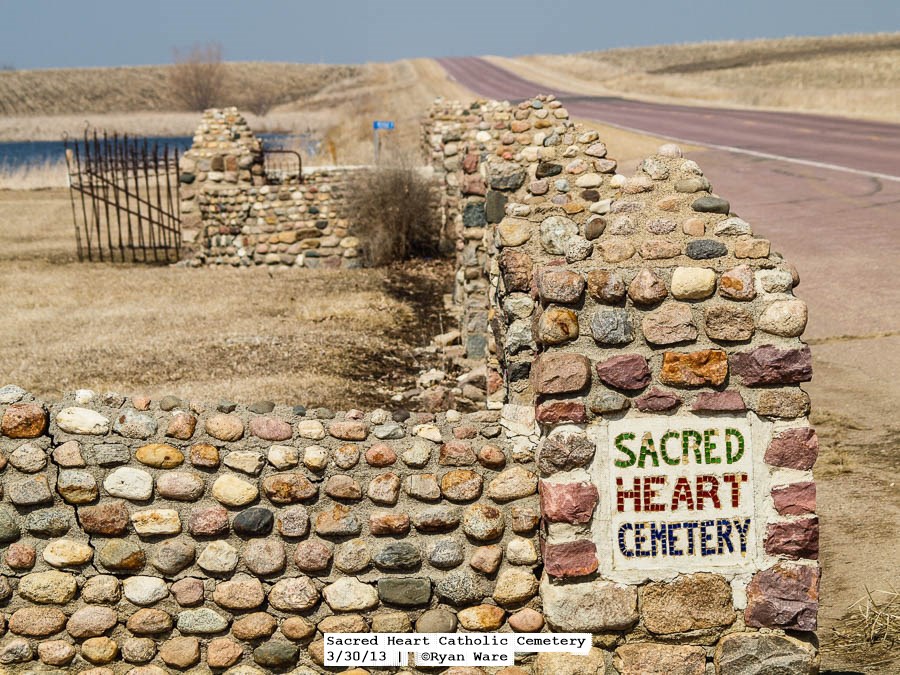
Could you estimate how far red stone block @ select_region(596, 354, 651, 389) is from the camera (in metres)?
3.91

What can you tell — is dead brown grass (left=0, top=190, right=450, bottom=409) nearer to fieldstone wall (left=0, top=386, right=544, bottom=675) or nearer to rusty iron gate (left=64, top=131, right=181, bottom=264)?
rusty iron gate (left=64, top=131, right=181, bottom=264)

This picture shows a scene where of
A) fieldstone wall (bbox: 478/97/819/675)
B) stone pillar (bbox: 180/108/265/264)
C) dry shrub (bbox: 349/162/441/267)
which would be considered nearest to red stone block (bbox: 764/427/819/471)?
fieldstone wall (bbox: 478/97/819/675)

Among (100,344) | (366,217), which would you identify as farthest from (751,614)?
(366,217)

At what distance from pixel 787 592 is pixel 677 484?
1.90 feet

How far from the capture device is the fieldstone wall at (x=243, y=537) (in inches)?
168

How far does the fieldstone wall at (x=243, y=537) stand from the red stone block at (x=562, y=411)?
0.37 m

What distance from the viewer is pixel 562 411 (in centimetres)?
394

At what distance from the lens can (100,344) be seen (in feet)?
34.6

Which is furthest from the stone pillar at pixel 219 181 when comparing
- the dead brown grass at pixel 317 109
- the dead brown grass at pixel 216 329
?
the dead brown grass at pixel 317 109

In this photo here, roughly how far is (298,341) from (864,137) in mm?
16506

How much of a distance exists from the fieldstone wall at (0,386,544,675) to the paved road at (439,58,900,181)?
15133 millimetres

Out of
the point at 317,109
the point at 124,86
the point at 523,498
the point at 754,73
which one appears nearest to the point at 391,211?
the point at 523,498

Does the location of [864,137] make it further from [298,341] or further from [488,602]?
[488,602]

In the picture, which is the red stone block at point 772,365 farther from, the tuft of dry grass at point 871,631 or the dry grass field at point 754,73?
the dry grass field at point 754,73
